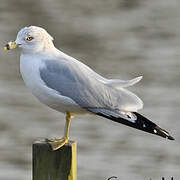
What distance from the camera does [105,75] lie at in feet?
27.1

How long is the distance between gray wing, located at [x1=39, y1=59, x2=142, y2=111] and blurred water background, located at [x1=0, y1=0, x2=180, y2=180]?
2354 mm

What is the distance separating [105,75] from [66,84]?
3898 millimetres

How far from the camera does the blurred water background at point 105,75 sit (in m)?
6.92

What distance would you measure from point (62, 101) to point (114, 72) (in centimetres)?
417

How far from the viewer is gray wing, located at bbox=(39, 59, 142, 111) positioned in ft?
14.1

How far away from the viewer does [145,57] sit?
29.5 feet

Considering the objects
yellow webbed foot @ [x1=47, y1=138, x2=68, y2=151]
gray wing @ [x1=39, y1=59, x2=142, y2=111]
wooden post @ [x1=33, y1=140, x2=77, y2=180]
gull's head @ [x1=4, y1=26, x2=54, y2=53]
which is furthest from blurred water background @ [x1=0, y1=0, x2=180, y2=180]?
wooden post @ [x1=33, y1=140, x2=77, y2=180]

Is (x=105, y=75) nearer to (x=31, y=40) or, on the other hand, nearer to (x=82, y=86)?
(x=82, y=86)

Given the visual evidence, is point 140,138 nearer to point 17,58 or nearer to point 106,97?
point 17,58

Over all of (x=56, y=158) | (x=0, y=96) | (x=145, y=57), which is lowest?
(x=56, y=158)

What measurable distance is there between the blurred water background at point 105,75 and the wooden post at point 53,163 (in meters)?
2.82

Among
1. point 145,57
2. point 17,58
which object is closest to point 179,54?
point 145,57

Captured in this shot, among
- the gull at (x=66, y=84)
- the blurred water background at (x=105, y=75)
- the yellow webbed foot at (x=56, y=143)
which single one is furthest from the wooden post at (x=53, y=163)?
the blurred water background at (x=105, y=75)

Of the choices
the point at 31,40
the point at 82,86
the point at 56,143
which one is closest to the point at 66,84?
the point at 82,86
